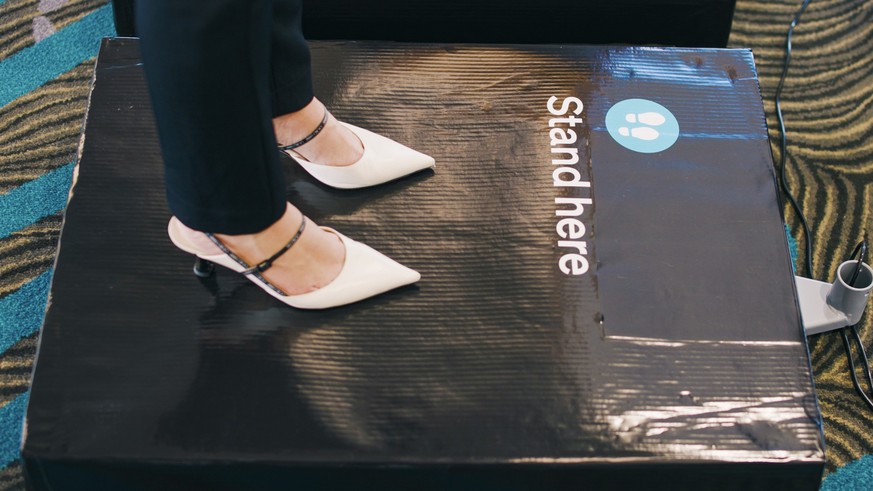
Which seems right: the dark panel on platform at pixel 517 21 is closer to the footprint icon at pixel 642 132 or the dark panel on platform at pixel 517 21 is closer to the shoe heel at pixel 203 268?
the footprint icon at pixel 642 132

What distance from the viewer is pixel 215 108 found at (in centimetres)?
72

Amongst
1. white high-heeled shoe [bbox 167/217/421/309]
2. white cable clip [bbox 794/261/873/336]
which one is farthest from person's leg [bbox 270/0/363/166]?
white cable clip [bbox 794/261/873/336]

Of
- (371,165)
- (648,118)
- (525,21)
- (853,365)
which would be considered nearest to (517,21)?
(525,21)

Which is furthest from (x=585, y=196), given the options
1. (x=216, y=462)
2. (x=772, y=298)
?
(x=216, y=462)

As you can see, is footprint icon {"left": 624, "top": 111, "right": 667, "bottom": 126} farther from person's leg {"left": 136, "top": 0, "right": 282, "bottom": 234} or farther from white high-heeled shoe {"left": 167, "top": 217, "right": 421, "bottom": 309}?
person's leg {"left": 136, "top": 0, "right": 282, "bottom": 234}

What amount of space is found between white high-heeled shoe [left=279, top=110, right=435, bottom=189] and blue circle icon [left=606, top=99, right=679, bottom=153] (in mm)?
237

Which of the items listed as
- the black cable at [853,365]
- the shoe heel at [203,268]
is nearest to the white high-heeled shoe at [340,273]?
the shoe heel at [203,268]

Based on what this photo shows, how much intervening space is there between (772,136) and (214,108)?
91 centimetres

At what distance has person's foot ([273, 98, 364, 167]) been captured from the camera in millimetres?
1006

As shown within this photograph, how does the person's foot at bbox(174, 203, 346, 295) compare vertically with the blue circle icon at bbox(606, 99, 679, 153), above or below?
below

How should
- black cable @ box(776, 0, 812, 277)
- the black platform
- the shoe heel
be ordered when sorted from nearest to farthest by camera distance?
the black platform
the shoe heel
black cable @ box(776, 0, 812, 277)

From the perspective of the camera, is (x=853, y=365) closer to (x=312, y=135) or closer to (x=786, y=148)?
(x=786, y=148)

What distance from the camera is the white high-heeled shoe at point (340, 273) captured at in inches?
36.5

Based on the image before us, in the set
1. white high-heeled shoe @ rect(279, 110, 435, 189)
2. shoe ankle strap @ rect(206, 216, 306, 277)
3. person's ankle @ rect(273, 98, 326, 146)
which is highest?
person's ankle @ rect(273, 98, 326, 146)
